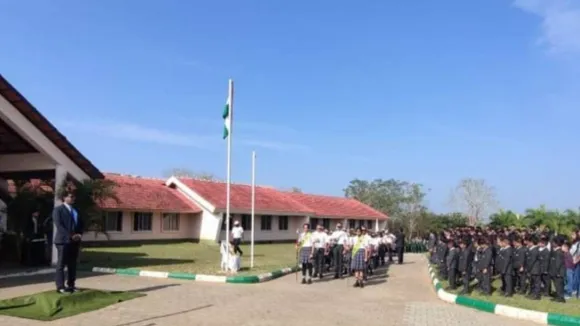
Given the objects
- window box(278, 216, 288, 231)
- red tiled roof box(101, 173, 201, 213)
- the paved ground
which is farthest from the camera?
window box(278, 216, 288, 231)

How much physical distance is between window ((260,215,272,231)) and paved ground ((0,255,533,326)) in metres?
25.8

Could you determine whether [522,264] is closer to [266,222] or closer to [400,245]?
[400,245]

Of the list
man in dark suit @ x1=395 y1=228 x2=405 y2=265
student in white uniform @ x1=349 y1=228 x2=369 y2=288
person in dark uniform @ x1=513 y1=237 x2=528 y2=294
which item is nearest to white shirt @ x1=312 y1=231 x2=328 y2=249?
student in white uniform @ x1=349 y1=228 x2=369 y2=288

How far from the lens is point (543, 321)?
11.0 metres

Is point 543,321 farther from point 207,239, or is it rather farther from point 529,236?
point 207,239

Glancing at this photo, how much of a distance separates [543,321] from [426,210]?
54940 mm

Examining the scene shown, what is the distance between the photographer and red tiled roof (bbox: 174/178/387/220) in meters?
39.0

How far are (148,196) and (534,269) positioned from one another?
25416 mm

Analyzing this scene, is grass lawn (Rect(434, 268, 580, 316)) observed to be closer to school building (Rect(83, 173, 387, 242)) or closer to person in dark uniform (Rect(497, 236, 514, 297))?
person in dark uniform (Rect(497, 236, 514, 297))

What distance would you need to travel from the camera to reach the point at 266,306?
11633 millimetres

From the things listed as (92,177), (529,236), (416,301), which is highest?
(92,177)

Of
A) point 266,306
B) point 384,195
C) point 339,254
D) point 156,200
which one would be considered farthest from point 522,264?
point 384,195

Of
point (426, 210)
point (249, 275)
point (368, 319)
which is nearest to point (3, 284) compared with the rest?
point (249, 275)

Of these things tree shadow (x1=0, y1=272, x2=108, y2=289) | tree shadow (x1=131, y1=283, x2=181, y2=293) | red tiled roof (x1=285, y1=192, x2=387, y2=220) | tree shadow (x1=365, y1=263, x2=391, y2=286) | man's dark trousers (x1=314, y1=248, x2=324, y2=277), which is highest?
red tiled roof (x1=285, y1=192, x2=387, y2=220)
